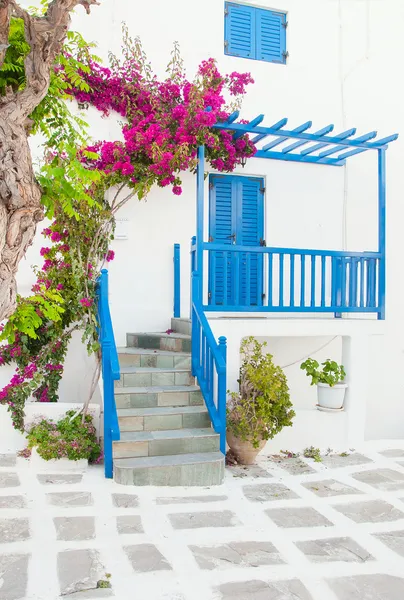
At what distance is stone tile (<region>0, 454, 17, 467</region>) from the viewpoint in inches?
231

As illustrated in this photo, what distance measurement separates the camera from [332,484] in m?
5.50

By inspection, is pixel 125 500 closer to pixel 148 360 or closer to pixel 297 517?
pixel 297 517

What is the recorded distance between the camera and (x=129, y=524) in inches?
169

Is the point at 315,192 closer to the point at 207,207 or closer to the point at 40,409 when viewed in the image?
the point at 207,207

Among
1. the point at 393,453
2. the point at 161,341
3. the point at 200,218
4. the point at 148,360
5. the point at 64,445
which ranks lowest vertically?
the point at 393,453

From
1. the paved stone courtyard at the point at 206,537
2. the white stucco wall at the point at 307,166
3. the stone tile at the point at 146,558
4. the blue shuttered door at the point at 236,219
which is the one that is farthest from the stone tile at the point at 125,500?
the blue shuttered door at the point at 236,219

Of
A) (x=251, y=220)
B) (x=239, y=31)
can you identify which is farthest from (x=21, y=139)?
(x=239, y=31)

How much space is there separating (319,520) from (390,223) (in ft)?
17.5

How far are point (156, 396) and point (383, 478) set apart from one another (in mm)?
2665

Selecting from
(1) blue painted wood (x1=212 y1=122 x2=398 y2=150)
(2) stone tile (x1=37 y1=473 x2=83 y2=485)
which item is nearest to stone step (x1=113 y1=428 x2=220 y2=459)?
(2) stone tile (x1=37 y1=473 x2=83 y2=485)

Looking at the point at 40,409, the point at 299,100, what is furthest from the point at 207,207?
the point at 40,409

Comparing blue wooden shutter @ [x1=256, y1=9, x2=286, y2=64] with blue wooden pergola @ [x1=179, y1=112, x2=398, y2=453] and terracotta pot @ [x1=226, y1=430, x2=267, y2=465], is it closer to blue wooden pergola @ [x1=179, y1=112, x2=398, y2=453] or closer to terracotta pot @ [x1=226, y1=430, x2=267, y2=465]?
blue wooden pergola @ [x1=179, y1=112, x2=398, y2=453]

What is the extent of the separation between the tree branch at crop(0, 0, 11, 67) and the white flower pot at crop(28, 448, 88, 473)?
4.16 m

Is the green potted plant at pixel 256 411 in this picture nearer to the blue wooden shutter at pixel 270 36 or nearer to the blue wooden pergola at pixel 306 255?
the blue wooden pergola at pixel 306 255
